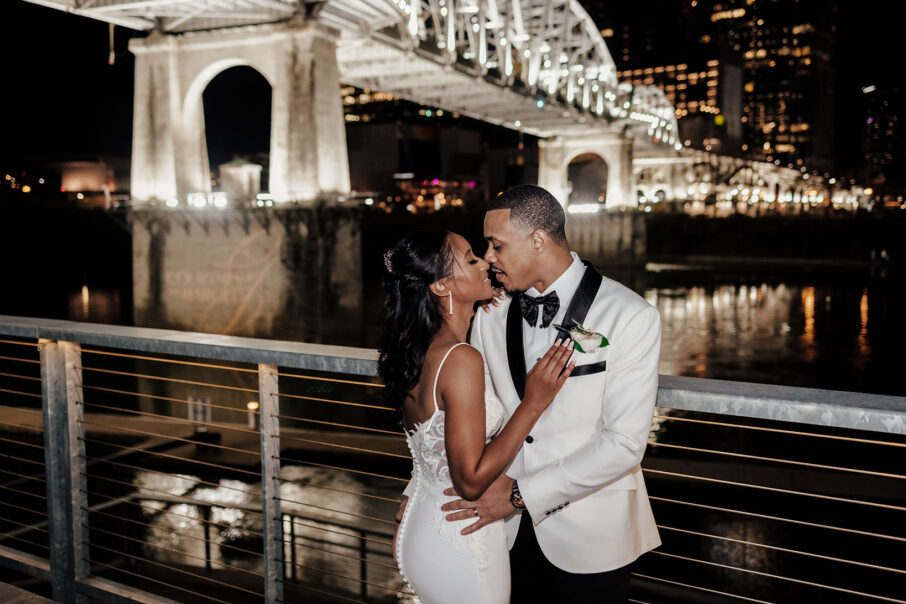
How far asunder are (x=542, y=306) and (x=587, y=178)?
108 metres

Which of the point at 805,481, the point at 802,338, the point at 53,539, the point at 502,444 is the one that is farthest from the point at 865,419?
the point at 802,338

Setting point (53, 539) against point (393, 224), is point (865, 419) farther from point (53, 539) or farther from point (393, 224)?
point (393, 224)

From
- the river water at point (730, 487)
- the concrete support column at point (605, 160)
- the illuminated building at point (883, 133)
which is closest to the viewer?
the river water at point (730, 487)

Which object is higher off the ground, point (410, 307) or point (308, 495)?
point (410, 307)

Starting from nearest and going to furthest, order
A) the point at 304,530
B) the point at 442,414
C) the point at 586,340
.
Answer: the point at 586,340 → the point at 442,414 → the point at 304,530

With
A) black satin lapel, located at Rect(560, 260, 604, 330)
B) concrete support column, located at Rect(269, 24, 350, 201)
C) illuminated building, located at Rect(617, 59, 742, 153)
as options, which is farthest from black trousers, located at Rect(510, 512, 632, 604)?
illuminated building, located at Rect(617, 59, 742, 153)

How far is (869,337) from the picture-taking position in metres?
38.0

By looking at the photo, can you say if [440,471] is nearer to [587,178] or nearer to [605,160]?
[605,160]

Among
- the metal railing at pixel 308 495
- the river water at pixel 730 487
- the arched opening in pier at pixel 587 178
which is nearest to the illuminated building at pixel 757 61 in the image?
the arched opening in pier at pixel 587 178

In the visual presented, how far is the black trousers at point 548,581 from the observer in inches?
97.3

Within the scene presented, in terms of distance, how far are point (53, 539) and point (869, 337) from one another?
4157 cm

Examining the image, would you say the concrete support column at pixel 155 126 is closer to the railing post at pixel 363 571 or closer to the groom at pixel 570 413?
the railing post at pixel 363 571

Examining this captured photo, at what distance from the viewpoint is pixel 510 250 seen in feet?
8.09

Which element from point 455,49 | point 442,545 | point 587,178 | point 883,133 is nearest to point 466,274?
point 442,545
